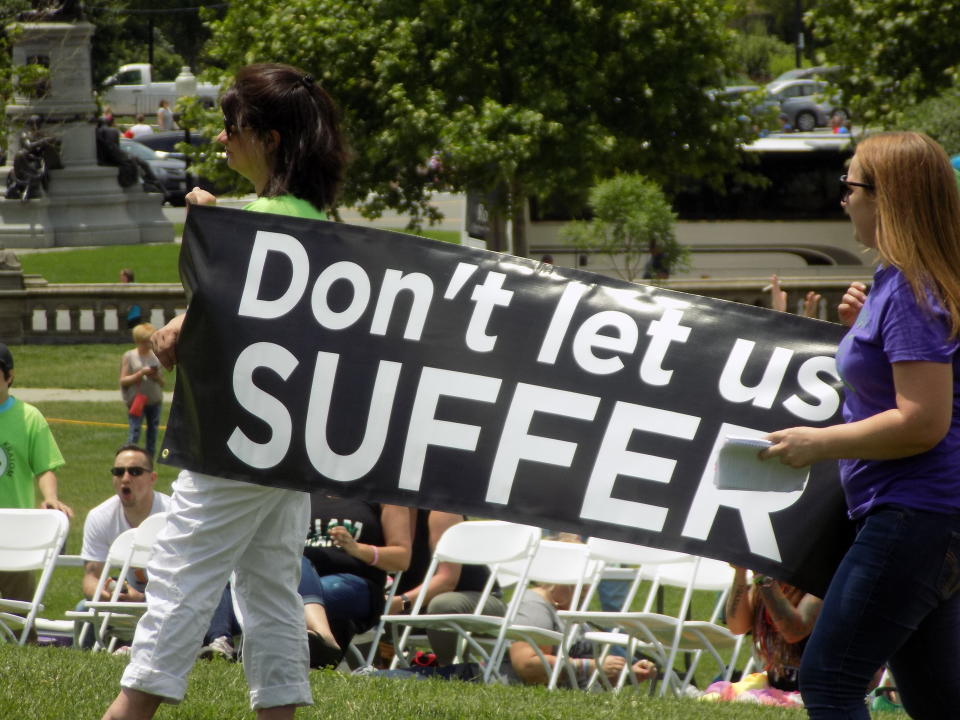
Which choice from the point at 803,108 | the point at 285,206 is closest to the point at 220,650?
the point at 285,206

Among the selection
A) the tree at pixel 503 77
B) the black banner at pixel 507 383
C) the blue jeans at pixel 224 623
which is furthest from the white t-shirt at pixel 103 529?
the tree at pixel 503 77


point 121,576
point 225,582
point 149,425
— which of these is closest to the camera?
point 225,582

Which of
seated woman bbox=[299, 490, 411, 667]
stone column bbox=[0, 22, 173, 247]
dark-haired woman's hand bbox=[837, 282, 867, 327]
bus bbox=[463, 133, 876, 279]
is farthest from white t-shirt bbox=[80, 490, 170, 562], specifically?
stone column bbox=[0, 22, 173, 247]

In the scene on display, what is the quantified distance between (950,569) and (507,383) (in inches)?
59.5

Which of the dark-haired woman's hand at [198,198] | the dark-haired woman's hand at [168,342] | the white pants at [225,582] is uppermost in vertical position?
the dark-haired woman's hand at [198,198]

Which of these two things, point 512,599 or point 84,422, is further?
point 84,422

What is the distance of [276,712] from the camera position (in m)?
4.07

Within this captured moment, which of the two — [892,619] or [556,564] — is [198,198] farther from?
[556,564]

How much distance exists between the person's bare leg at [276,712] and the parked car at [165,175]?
35.1 meters

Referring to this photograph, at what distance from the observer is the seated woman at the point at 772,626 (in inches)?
228

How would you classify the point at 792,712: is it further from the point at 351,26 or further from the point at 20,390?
the point at 351,26

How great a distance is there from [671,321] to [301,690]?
1540 millimetres

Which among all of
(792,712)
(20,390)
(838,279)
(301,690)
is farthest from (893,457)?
(838,279)

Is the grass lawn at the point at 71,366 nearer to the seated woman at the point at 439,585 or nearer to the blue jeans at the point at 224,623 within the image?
the seated woman at the point at 439,585
